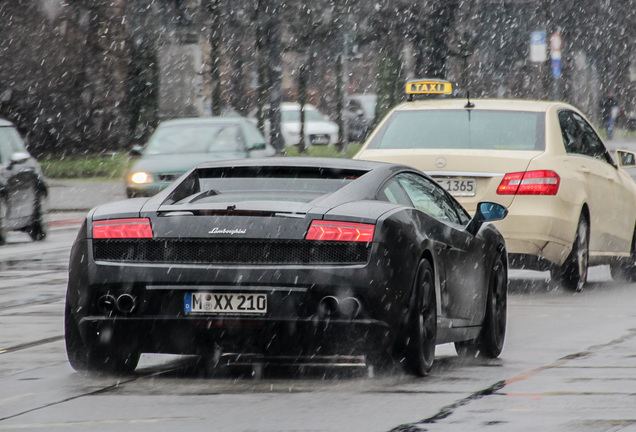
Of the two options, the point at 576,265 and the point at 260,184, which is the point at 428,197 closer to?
the point at 260,184

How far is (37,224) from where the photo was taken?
20141 millimetres

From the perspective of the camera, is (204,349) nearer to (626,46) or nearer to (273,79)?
(273,79)

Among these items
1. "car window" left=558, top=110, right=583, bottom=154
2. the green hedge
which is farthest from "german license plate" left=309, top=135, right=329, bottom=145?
"car window" left=558, top=110, right=583, bottom=154

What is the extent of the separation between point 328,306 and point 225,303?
51cm

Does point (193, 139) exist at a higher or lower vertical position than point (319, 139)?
higher

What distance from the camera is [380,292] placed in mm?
7695

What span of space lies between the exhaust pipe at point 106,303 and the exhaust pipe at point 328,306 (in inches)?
41.7

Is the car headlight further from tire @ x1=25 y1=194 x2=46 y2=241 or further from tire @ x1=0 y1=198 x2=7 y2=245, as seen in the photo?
tire @ x1=0 y1=198 x2=7 y2=245

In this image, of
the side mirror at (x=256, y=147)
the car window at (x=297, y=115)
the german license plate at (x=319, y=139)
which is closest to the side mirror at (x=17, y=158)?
the side mirror at (x=256, y=147)

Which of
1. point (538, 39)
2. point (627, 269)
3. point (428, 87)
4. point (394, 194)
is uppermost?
point (538, 39)

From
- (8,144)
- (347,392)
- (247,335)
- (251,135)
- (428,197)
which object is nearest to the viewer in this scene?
(347,392)

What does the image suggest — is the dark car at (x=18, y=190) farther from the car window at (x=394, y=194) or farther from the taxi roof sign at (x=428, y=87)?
the car window at (x=394, y=194)

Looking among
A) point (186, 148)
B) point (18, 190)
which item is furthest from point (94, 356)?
point (186, 148)

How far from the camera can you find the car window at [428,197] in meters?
8.78
